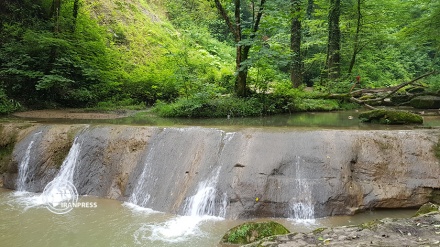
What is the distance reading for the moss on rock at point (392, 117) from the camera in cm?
946

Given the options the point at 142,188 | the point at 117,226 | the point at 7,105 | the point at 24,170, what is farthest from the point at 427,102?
the point at 7,105

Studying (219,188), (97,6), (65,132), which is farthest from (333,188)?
(97,6)

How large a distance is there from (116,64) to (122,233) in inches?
428

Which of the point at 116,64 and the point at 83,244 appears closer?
the point at 83,244

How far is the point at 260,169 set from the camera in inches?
281

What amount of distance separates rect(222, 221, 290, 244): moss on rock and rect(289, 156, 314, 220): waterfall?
133cm

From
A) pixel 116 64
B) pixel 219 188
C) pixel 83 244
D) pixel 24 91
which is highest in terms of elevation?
pixel 116 64

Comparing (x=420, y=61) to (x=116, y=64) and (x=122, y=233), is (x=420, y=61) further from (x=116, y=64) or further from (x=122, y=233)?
(x=122, y=233)

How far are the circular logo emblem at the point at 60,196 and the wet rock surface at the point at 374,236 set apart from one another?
17.2ft

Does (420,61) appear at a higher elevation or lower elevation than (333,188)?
higher

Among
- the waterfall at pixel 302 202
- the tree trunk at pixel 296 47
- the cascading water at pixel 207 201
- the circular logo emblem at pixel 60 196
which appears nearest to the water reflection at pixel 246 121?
the cascading water at pixel 207 201

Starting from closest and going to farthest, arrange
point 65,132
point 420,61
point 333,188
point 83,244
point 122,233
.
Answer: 1. point 83,244
2. point 122,233
3. point 333,188
4. point 65,132
5. point 420,61

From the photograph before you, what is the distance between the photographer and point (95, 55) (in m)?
14.2

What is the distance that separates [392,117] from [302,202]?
4727 mm
